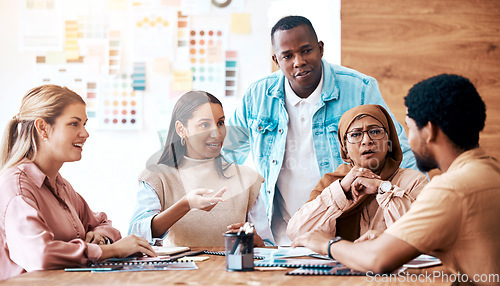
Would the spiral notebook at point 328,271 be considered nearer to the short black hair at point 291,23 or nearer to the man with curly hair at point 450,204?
the man with curly hair at point 450,204

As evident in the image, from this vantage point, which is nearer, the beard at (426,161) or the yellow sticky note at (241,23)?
the beard at (426,161)

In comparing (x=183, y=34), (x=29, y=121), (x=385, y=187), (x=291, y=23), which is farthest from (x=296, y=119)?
(x=29, y=121)

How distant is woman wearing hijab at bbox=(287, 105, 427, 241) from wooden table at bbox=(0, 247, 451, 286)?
60 centimetres

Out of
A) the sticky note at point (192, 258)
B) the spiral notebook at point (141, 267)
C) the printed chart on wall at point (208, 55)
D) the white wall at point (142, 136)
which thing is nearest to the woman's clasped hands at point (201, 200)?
the sticky note at point (192, 258)

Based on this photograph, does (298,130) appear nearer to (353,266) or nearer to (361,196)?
(361,196)

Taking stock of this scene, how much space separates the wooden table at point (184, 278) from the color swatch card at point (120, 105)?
1621 millimetres

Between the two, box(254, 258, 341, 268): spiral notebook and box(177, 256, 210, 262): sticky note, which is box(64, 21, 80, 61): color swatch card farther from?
box(254, 258, 341, 268): spiral notebook

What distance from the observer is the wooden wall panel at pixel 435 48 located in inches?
108

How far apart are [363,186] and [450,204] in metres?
0.72

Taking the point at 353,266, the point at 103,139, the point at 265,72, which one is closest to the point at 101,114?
the point at 103,139

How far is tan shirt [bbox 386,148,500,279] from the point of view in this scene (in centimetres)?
112

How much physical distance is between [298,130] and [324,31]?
675 millimetres

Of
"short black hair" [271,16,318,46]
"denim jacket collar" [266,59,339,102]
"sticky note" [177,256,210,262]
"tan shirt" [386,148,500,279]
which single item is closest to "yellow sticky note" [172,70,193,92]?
"denim jacket collar" [266,59,339,102]

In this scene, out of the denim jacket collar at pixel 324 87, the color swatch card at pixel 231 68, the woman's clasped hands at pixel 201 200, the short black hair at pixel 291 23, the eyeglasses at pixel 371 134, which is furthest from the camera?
the color swatch card at pixel 231 68
